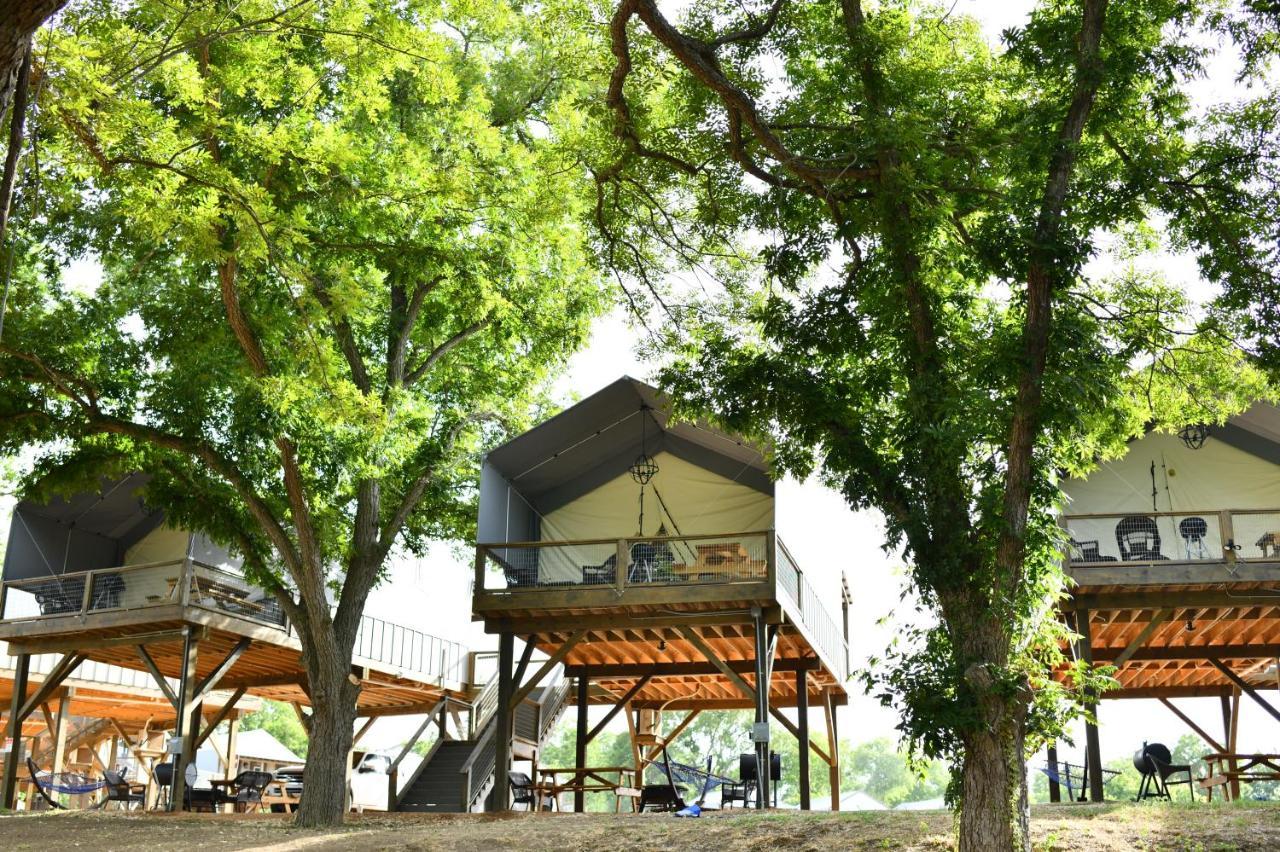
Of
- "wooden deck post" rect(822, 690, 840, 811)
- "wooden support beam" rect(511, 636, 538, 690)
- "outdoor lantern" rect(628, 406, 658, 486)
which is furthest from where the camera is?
"wooden deck post" rect(822, 690, 840, 811)

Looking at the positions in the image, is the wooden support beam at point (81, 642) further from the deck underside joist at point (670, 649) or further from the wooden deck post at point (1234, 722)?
the wooden deck post at point (1234, 722)

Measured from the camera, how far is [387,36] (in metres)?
10.3

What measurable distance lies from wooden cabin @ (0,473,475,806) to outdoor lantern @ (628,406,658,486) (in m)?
5.77

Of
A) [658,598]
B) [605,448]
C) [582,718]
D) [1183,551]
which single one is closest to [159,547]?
[582,718]

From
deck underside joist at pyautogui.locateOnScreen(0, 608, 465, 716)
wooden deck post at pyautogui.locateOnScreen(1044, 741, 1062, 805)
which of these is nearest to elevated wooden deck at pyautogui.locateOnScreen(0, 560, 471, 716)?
deck underside joist at pyautogui.locateOnScreen(0, 608, 465, 716)

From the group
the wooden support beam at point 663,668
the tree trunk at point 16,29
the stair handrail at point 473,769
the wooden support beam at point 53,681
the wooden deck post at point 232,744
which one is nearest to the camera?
the tree trunk at point 16,29

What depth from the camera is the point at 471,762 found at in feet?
59.3

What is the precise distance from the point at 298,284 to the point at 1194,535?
12.3 m

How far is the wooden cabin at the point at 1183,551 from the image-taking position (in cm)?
1472

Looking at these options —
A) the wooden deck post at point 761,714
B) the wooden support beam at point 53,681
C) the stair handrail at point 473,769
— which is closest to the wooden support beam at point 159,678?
the wooden support beam at point 53,681

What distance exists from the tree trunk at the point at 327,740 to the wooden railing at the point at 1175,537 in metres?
9.22

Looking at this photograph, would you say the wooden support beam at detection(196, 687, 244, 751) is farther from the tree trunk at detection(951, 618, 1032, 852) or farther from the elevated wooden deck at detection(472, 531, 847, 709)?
the tree trunk at detection(951, 618, 1032, 852)

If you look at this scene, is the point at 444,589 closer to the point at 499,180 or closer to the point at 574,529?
the point at 574,529

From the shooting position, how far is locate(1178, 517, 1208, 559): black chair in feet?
51.4
